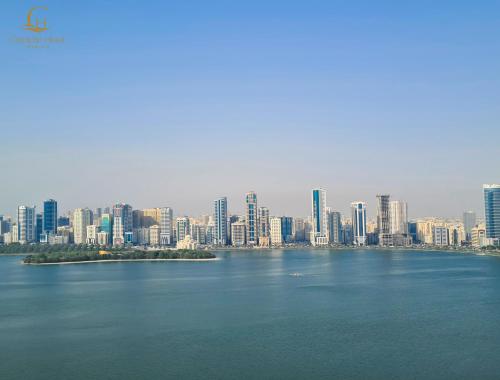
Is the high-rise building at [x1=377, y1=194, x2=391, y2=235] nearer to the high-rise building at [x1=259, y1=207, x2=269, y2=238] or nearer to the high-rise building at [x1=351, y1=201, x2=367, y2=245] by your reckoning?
the high-rise building at [x1=351, y1=201, x2=367, y2=245]

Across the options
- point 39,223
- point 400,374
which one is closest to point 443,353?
point 400,374

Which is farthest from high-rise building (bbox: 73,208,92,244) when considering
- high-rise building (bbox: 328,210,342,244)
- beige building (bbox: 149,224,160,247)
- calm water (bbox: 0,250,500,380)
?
calm water (bbox: 0,250,500,380)

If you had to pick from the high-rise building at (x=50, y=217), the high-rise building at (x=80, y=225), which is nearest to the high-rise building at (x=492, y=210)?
the high-rise building at (x=80, y=225)

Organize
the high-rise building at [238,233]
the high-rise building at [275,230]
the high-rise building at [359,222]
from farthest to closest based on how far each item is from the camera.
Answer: the high-rise building at [275,230] < the high-rise building at [359,222] < the high-rise building at [238,233]

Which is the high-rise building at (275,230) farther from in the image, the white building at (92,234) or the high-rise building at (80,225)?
the high-rise building at (80,225)

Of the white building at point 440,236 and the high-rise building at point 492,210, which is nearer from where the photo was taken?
the high-rise building at point 492,210

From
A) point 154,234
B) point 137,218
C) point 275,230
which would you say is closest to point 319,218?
point 275,230
